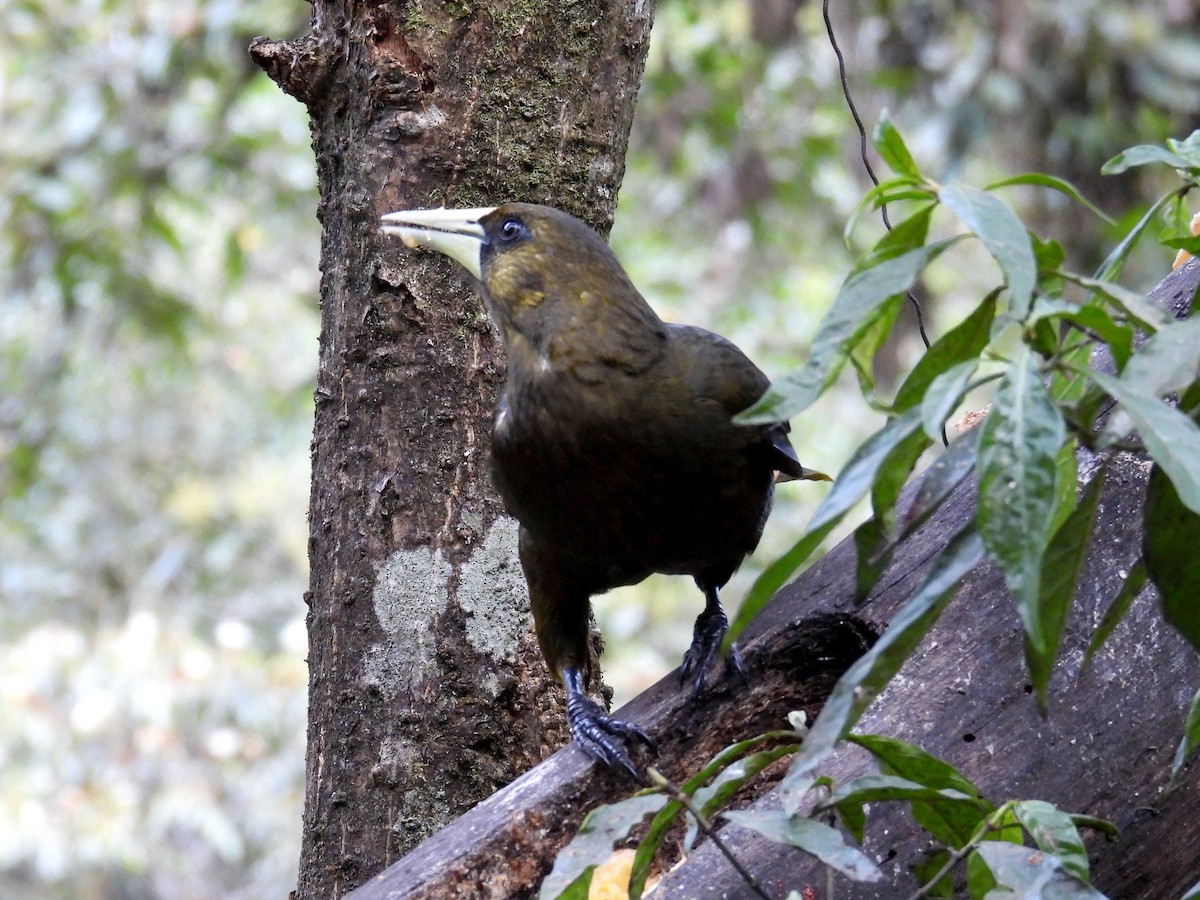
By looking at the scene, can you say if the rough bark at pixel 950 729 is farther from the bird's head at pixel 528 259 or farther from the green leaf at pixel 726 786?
the bird's head at pixel 528 259

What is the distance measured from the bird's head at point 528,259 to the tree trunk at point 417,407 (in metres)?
0.13

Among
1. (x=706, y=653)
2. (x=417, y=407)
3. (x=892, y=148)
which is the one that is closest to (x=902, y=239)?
(x=892, y=148)

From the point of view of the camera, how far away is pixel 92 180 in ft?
18.9

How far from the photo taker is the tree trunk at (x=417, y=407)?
7.52 feet

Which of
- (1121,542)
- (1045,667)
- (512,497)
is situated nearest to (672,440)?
(512,497)

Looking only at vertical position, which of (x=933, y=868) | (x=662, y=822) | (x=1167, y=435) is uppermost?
(x=1167, y=435)

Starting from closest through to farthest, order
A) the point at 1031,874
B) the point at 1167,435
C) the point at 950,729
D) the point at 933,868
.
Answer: the point at 1167,435 → the point at 1031,874 → the point at 933,868 → the point at 950,729

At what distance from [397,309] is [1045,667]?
1.57 metres

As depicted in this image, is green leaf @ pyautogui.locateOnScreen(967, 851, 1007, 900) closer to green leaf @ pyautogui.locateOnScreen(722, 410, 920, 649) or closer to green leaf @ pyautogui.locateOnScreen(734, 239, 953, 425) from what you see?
green leaf @ pyautogui.locateOnScreen(722, 410, 920, 649)

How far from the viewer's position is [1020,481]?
94 centimetres

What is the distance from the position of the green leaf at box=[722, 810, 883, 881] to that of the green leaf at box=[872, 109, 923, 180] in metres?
0.58

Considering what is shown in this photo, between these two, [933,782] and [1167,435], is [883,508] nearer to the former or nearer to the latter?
[1167,435]

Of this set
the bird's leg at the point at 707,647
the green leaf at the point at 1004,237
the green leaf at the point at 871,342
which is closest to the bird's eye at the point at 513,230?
the bird's leg at the point at 707,647

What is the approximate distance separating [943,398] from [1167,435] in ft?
0.48
